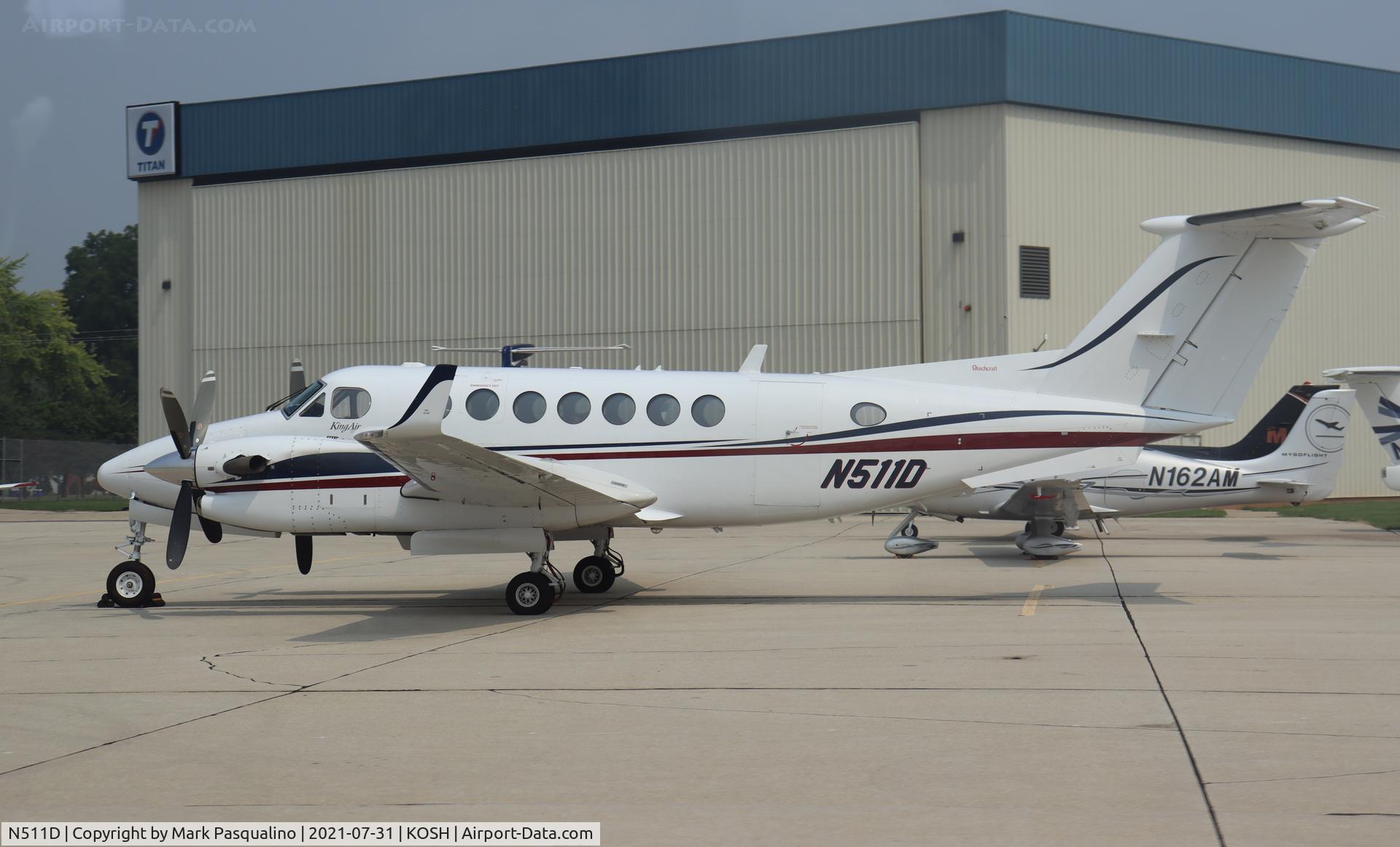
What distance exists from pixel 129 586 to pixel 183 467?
1.78 metres

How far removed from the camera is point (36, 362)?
61094 mm

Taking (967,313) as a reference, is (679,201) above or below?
above

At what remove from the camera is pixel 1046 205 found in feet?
116

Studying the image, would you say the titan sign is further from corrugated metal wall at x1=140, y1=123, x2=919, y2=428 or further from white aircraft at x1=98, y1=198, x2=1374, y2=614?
white aircraft at x1=98, y1=198, x2=1374, y2=614

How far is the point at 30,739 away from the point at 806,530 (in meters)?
23.2

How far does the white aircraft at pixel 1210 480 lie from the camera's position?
20062mm

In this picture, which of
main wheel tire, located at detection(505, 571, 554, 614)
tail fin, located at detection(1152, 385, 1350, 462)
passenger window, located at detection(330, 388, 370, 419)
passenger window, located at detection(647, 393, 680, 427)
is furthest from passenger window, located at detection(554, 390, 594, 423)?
tail fin, located at detection(1152, 385, 1350, 462)

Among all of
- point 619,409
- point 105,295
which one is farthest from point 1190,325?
point 105,295

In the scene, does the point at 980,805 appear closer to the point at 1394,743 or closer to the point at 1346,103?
the point at 1394,743

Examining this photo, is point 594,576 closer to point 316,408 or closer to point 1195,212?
point 316,408

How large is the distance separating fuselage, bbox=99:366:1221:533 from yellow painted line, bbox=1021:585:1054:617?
5.26 feet

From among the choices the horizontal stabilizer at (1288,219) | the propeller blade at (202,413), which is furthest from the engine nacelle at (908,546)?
the propeller blade at (202,413)

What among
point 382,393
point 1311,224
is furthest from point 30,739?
point 1311,224

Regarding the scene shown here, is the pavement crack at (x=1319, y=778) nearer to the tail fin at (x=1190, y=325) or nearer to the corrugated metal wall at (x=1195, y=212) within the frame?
the tail fin at (x=1190, y=325)
